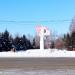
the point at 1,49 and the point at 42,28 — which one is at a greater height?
the point at 42,28

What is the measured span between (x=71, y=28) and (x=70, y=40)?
214 inches

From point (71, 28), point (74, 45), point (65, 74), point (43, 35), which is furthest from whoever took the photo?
point (71, 28)

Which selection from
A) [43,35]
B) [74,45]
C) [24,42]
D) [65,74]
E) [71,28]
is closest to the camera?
[65,74]

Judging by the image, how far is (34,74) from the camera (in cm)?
1830

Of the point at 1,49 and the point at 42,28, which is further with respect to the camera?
the point at 1,49

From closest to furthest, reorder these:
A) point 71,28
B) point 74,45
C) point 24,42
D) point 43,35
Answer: point 43,35 → point 74,45 → point 71,28 → point 24,42

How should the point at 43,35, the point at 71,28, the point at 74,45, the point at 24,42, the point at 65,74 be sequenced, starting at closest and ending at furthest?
1. the point at 65,74
2. the point at 43,35
3. the point at 74,45
4. the point at 71,28
5. the point at 24,42

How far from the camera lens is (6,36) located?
126 metres

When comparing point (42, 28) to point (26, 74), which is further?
point (42, 28)

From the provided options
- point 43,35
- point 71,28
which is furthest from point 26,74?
point 71,28

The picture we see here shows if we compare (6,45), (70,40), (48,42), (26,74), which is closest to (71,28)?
(70,40)

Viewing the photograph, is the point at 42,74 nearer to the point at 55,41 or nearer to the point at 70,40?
the point at 70,40

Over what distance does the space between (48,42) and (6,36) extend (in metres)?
34.9

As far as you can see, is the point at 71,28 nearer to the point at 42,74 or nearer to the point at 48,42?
the point at 48,42
